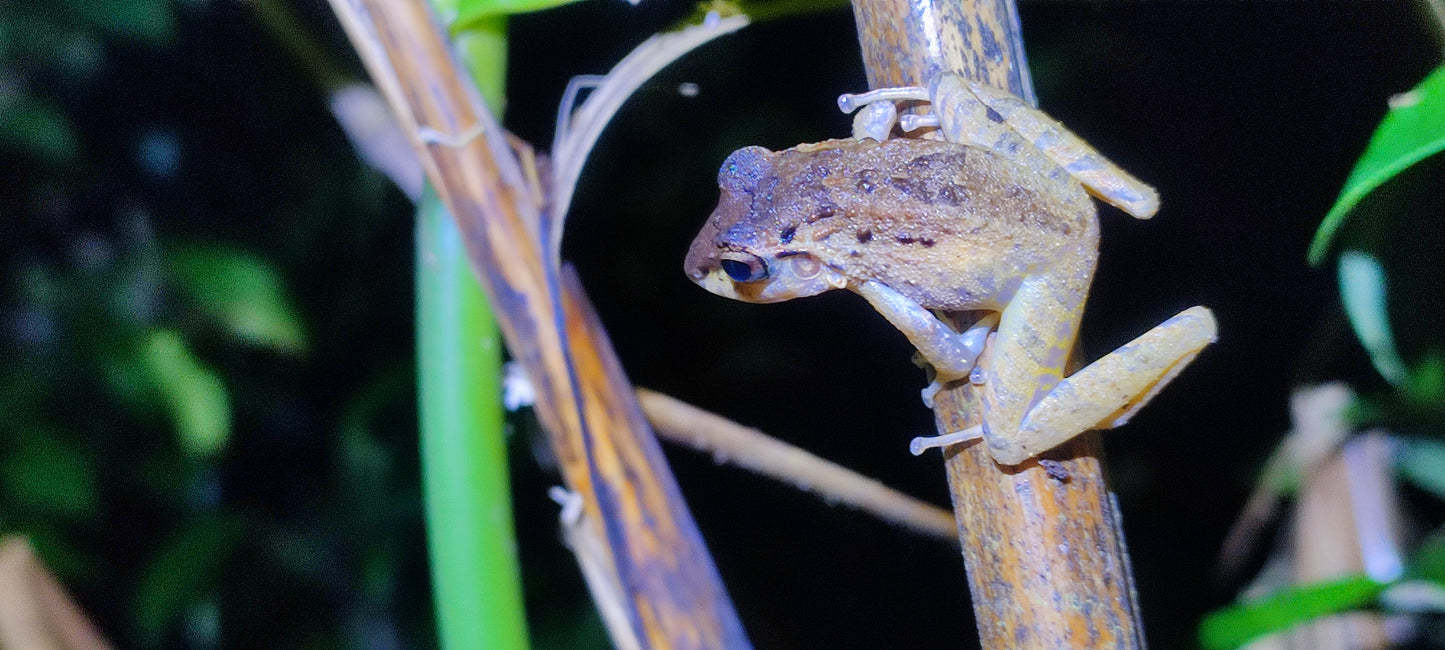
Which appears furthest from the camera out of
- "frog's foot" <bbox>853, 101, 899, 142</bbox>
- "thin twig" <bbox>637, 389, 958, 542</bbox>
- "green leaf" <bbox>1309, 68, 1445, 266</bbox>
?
"thin twig" <bbox>637, 389, 958, 542</bbox>

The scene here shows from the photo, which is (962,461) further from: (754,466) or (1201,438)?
(1201,438)

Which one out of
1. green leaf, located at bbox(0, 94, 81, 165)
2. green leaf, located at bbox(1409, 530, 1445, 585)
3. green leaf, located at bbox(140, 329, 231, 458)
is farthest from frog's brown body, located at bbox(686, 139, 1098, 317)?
green leaf, located at bbox(0, 94, 81, 165)

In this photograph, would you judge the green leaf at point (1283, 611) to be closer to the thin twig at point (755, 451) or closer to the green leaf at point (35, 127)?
the thin twig at point (755, 451)

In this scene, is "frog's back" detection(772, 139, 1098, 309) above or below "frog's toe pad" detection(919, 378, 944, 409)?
above

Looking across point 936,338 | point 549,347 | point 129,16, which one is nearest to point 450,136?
point 549,347

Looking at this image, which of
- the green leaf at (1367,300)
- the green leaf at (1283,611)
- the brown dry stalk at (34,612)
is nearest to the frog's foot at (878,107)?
the green leaf at (1367,300)

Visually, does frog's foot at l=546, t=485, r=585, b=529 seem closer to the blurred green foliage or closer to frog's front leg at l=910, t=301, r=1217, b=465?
frog's front leg at l=910, t=301, r=1217, b=465

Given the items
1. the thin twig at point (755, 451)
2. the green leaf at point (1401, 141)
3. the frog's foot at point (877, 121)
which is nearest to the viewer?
the green leaf at point (1401, 141)

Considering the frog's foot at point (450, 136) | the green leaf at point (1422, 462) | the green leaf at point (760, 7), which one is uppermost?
the green leaf at point (760, 7)

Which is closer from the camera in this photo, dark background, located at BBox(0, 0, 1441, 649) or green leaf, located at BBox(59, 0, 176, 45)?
green leaf, located at BBox(59, 0, 176, 45)
